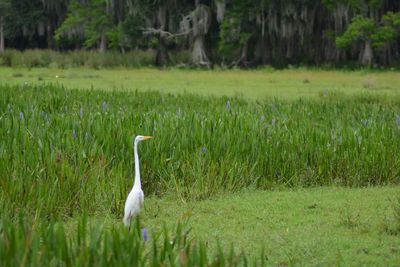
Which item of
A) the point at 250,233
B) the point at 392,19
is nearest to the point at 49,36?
the point at 392,19

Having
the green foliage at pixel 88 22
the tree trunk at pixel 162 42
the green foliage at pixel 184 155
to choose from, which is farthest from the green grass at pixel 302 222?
the green foliage at pixel 88 22

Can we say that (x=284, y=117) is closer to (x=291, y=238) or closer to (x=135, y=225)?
(x=291, y=238)

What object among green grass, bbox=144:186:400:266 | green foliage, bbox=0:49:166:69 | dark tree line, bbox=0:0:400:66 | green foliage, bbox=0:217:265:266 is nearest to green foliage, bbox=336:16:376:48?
dark tree line, bbox=0:0:400:66

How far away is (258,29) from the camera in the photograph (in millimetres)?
31281

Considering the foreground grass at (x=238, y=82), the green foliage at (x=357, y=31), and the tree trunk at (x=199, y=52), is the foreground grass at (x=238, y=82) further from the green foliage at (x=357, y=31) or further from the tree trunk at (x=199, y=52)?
the tree trunk at (x=199, y=52)

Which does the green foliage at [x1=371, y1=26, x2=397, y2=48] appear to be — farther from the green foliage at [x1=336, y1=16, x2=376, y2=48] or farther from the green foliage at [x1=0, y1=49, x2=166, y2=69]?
the green foliage at [x1=0, y1=49, x2=166, y2=69]

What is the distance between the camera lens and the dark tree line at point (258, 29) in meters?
28.9

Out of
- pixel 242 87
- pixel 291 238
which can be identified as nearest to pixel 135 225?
pixel 291 238

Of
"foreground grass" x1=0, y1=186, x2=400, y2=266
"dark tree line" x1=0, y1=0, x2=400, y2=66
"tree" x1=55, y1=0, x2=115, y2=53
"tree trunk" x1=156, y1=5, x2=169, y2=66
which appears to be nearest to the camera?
"foreground grass" x1=0, y1=186, x2=400, y2=266

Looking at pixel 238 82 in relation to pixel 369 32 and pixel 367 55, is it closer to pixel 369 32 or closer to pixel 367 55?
pixel 369 32

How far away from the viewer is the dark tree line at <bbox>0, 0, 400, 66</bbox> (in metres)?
28.9

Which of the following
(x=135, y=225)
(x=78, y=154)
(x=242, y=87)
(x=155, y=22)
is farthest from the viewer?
(x=155, y=22)

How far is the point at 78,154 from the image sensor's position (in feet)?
21.6

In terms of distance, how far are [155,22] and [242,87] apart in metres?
13.6
